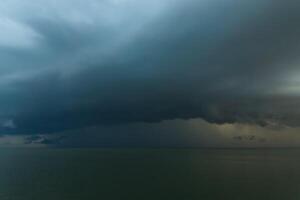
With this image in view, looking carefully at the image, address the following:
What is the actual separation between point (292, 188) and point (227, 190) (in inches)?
765

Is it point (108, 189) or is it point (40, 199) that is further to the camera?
point (108, 189)

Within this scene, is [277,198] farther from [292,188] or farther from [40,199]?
[40,199]

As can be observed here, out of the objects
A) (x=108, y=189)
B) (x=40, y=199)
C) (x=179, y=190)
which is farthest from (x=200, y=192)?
(x=40, y=199)

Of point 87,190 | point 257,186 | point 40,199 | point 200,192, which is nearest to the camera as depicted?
point 40,199

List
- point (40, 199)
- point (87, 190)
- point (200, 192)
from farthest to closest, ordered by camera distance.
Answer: point (87, 190)
point (200, 192)
point (40, 199)

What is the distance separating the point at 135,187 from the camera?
90250mm

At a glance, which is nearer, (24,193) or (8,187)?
(24,193)

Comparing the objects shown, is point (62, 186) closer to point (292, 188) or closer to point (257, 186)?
point (257, 186)

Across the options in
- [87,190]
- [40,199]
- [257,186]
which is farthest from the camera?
[257,186]

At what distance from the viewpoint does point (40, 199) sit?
244 feet

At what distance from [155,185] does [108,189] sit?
1370 centimetres

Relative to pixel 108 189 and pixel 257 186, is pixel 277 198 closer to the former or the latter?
pixel 257 186

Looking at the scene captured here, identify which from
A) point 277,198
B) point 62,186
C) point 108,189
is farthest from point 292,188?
point 62,186

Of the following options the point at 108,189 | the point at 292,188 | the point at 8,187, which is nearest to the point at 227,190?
the point at 292,188
